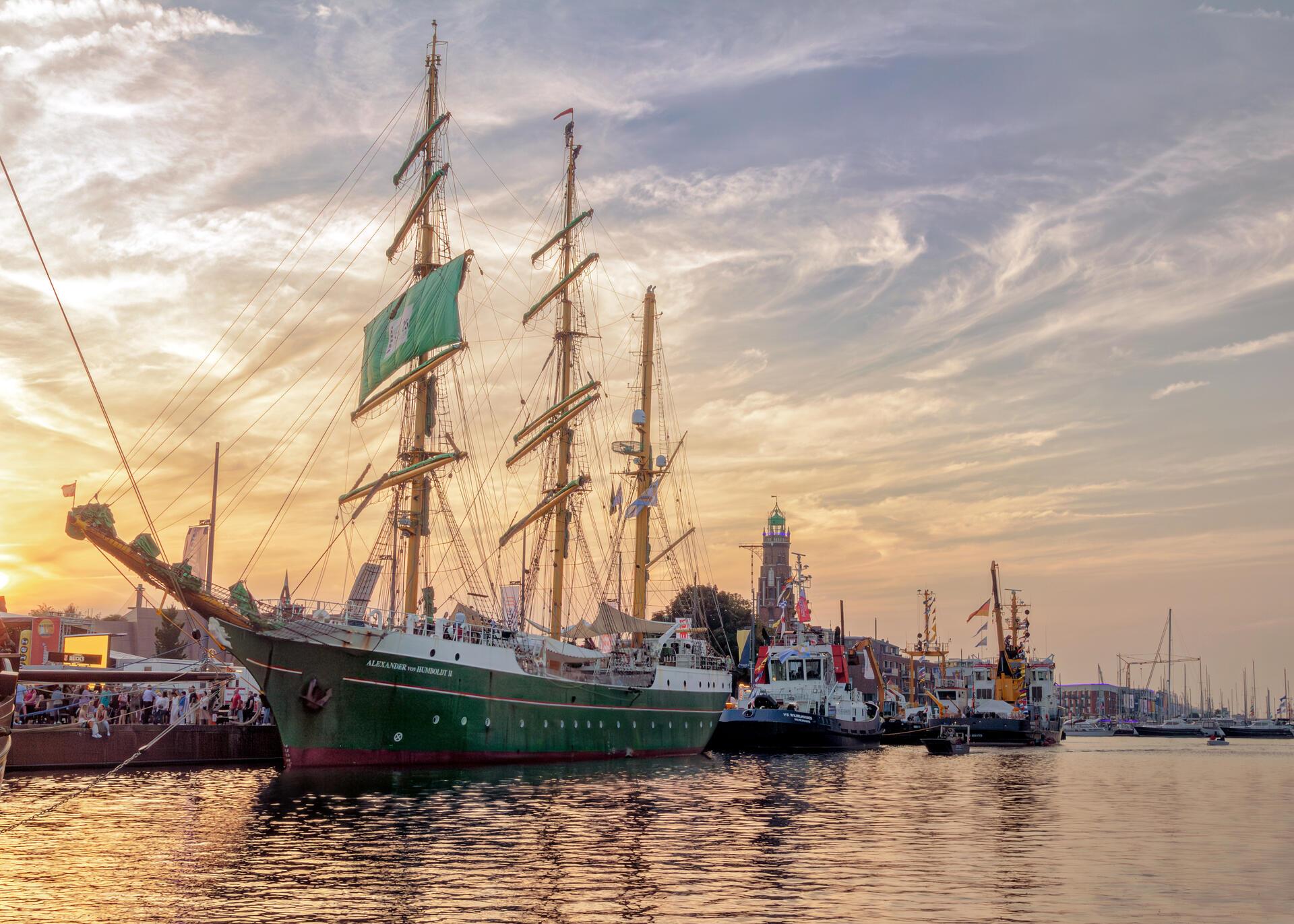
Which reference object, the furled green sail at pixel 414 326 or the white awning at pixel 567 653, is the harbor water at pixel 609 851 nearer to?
the white awning at pixel 567 653

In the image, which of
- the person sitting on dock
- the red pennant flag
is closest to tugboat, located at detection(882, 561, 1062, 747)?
the red pennant flag

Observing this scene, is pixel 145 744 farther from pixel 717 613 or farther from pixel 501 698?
pixel 717 613

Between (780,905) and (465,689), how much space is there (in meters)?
26.5

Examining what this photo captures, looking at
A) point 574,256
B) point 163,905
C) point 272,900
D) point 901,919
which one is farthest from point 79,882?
point 574,256

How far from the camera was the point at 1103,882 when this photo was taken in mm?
22047

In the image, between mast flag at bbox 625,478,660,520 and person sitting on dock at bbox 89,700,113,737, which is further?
mast flag at bbox 625,478,660,520

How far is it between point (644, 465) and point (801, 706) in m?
19.1

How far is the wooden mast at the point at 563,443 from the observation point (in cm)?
6153

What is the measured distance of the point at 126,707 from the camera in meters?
42.6

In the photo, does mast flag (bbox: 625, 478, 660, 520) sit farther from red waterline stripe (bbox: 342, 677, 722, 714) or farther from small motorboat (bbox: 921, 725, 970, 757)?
small motorboat (bbox: 921, 725, 970, 757)

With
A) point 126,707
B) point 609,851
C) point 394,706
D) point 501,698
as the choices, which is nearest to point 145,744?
point 126,707

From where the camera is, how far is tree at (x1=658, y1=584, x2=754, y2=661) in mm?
123688

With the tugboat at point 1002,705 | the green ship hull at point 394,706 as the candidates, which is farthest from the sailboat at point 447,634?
the tugboat at point 1002,705

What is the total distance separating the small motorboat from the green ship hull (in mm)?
34237
